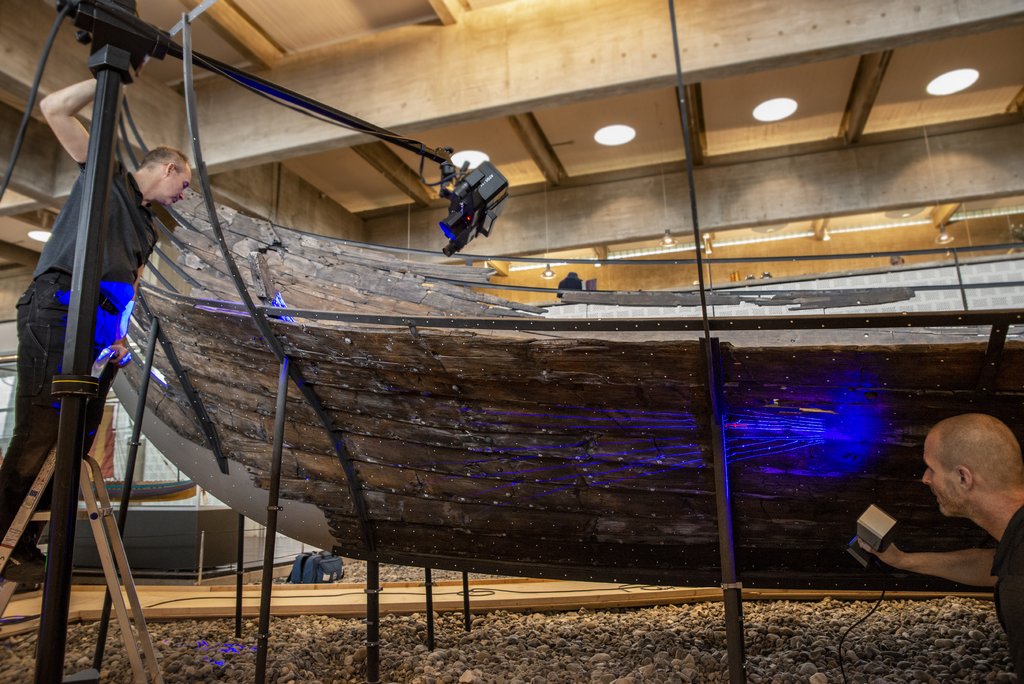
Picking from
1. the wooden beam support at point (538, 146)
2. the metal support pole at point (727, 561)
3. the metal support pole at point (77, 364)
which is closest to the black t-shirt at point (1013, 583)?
the metal support pole at point (727, 561)

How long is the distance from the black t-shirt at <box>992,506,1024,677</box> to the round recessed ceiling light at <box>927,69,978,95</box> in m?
6.74

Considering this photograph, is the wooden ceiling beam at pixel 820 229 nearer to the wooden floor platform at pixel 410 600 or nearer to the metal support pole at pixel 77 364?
the wooden floor platform at pixel 410 600

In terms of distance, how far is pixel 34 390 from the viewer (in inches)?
63.6

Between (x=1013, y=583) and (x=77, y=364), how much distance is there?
183 cm

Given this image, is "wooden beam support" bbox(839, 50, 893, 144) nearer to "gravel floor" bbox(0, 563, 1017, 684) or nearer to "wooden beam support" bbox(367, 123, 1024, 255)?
"wooden beam support" bbox(367, 123, 1024, 255)

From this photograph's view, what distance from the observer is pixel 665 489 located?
218 cm

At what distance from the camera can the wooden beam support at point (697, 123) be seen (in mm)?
6855

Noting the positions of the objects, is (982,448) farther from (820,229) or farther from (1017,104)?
(820,229)

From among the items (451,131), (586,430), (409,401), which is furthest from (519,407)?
(451,131)

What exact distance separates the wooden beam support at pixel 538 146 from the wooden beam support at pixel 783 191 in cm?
41

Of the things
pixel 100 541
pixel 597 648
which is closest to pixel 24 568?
pixel 100 541

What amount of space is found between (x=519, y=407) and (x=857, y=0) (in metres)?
4.32

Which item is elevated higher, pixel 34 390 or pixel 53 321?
pixel 53 321

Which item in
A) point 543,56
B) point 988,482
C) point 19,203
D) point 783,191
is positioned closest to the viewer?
point 988,482
